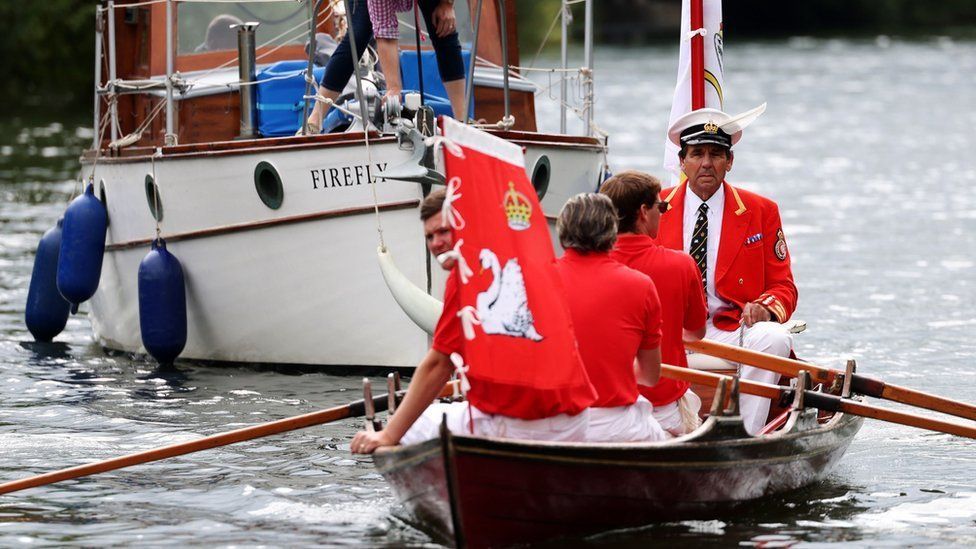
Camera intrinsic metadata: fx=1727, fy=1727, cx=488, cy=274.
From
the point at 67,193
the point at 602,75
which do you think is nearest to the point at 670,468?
the point at 67,193

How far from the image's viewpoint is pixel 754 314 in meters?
8.38

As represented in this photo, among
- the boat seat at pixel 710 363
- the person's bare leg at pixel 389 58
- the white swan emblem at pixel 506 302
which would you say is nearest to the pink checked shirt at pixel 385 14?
the person's bare leg at pixel 389 58

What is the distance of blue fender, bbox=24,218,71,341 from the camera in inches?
503

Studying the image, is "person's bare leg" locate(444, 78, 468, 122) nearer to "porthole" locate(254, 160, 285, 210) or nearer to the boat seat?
"porthole" locate(254, 160, 285, 210)

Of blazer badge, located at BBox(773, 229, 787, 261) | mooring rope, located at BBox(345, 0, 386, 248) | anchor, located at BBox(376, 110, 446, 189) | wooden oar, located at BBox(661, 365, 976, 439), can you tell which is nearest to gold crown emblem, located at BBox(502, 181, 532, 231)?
wooden oar, located at BBox(661, 365, 976, 439)

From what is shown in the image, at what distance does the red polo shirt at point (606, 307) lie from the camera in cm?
660

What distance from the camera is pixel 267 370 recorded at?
11344mm

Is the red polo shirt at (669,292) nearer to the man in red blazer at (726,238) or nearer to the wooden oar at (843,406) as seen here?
the wooden oar at (843,406)

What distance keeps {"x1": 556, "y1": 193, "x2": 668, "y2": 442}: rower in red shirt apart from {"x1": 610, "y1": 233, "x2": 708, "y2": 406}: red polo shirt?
37 cm

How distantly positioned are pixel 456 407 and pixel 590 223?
949 millimetres

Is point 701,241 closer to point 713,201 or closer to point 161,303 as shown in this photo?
point 713,201

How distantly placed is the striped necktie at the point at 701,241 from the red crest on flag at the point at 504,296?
2.16m

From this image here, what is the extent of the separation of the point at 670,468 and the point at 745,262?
1.86m

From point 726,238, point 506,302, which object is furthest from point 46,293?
point 506,302
